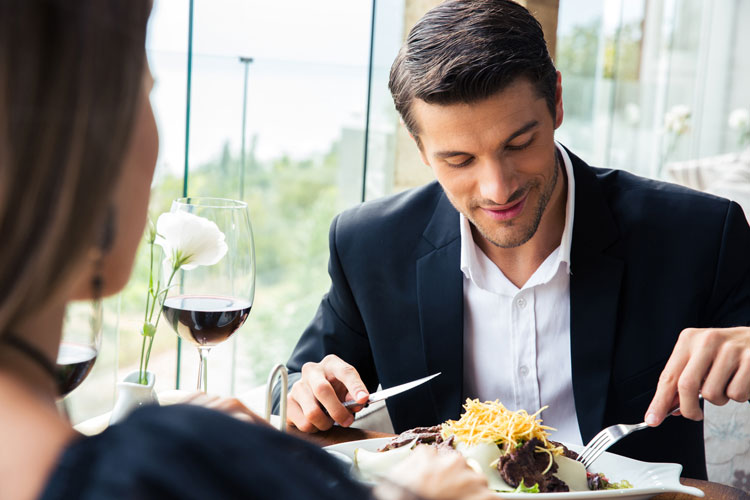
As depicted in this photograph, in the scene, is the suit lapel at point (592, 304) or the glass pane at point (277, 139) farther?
the glass pane at point (277, 139)

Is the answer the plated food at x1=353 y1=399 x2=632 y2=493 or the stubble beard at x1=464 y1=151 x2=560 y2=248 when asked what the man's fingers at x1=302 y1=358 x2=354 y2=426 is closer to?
the plated food at x1=353 y1=399 x2=632 y2=493

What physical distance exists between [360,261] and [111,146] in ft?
5.02

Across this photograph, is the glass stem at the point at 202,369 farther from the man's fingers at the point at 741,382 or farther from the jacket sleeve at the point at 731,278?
the jacket sleeve at the point at 731,278

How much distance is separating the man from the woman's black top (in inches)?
41.9

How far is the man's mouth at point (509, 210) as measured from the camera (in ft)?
5.83

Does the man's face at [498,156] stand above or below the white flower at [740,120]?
below

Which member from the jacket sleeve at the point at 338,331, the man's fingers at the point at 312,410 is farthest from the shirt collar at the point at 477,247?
the man's fingers at the point at 312,410

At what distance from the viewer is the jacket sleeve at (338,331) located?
2006 mm

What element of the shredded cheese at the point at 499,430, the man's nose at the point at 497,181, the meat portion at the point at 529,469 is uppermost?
the man's nose at the point at 497,181

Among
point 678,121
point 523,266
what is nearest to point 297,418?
point 523,266

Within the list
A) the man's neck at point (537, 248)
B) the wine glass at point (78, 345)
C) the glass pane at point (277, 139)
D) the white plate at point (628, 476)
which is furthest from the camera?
the glass pane at point (277, 139)

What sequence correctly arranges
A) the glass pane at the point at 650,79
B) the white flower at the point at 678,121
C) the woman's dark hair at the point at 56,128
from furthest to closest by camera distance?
the white flower at the point at 678,121, the glass pane at the point at 650,79, the woman's dark hair at the point at 56,128

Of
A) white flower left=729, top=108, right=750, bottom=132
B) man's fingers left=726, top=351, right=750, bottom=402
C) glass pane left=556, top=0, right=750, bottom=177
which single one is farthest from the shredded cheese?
white flower left=729, top=108, right=750, bottom=132

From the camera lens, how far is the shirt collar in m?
1.89
